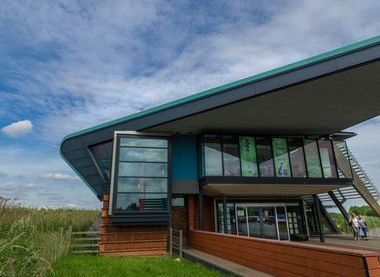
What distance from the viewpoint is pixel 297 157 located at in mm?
15992

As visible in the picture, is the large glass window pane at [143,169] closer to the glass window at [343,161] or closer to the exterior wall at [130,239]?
the exterior wall at [130,239]

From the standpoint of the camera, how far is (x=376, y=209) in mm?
20906

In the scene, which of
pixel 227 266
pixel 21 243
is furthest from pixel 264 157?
pixel 21 243

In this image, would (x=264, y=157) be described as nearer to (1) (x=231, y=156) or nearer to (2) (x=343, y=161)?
(1) (x=231, y=156)

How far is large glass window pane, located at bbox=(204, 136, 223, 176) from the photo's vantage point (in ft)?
48.6

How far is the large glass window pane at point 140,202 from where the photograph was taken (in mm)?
13312

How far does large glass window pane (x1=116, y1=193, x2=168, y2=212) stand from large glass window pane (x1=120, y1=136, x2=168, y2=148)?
236 cm

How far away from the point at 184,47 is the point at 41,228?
714cm

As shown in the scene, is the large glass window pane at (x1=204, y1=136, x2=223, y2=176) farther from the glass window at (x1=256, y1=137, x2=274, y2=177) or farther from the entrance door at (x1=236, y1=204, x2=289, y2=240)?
the entrance door at (x1=236, y1=204, x2=289, y2=240)

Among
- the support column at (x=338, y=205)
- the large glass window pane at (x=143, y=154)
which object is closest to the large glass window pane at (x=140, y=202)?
the large glass window pane at (x=143, y=154)

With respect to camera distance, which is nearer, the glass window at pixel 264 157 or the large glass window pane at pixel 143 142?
the large glass window pane at pixel 143 142

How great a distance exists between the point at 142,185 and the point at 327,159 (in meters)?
9.80

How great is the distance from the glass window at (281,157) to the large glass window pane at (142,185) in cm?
578

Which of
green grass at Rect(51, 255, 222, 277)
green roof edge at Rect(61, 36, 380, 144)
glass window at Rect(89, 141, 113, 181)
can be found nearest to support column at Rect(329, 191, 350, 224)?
green roof edge at Rect(61, 36, 380, 144)
